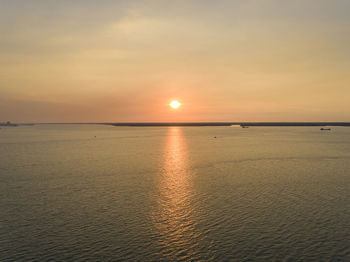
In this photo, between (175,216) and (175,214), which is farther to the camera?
(175,214)

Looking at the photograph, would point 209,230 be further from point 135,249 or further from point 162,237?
point 135,249

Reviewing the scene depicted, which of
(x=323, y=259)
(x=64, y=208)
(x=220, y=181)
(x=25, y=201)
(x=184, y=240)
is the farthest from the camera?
(x=220, y=181)

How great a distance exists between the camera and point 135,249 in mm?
16156

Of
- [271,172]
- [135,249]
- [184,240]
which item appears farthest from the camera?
[271,172]

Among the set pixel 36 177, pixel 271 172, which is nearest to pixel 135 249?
pixel 36 177

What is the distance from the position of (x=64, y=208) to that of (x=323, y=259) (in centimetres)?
2033

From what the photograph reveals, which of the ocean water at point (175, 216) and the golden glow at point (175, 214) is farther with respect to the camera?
the golden glow at point (175, 214)

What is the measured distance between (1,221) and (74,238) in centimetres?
722

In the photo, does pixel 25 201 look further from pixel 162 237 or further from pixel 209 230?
pixel 209 230

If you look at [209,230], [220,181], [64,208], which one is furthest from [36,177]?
[209,230]

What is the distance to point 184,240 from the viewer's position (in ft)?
56.9

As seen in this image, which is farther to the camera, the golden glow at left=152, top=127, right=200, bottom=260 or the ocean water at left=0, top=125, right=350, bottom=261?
the golden glow at left=152, top=127, right=200, bottom=260

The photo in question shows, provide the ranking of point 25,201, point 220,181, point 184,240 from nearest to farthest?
point 184,240 → point 25,201 → point 220,181

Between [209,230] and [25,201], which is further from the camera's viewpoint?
[25,201]
